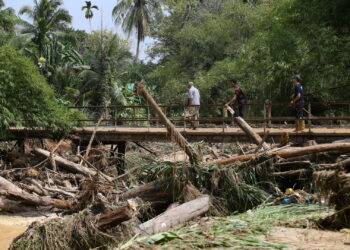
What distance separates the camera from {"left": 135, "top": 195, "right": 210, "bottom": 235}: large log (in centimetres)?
718

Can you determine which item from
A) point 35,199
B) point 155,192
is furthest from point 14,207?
point 155,192

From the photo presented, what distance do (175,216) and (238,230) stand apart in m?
1.58

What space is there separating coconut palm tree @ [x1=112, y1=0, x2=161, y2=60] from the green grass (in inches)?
1657

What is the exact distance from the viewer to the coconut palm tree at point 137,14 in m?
48.4

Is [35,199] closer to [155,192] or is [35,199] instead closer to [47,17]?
[155,192]

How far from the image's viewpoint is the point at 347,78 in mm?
17328

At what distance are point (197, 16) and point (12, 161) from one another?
22340 millimetres

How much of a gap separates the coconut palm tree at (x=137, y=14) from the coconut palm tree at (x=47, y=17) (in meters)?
10.2

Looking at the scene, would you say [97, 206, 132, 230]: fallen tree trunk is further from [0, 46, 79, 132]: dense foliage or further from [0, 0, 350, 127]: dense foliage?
[0, 0, 350, 127]: dense foliage

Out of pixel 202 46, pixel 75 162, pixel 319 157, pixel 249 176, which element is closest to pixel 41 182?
pixel 75 162

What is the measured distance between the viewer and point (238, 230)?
627 centimetres

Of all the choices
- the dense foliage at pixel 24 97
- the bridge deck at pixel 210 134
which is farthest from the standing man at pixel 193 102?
the dense foliage at pixel 24 97

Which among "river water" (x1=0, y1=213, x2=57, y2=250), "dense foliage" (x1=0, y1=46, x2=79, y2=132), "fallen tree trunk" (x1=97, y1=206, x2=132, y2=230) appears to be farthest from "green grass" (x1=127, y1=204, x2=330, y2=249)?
"dense foliage" (x1=0, y1=46, x2=79, y2=132)

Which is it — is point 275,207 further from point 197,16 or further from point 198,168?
point 197,16
